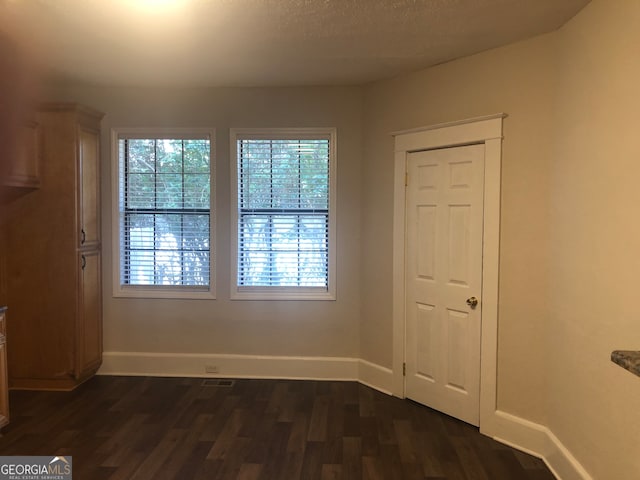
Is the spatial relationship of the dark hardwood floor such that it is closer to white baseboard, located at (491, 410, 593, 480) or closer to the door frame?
white baseboard, located at (491, 410, 593, 480)

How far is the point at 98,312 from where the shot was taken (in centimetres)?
403

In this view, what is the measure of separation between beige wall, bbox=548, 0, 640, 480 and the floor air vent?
8.43ft

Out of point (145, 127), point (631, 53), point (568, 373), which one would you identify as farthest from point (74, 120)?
point (568, 373)

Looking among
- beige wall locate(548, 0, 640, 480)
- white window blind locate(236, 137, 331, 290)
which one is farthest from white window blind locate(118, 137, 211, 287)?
beige wall locate(548, 0, 640, 480)

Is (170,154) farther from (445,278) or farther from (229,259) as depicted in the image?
(445,278)

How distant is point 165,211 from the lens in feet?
13.4

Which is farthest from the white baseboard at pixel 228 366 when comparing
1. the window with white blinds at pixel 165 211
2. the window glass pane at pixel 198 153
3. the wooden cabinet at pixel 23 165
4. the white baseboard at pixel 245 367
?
the window glass pane at pixel 198 153

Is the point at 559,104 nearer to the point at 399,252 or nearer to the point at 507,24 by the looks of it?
the point at 507,24

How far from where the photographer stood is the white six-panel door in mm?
3102

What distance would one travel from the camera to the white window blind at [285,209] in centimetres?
401

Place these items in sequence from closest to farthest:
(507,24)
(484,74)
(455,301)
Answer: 1. (507,24)
2. (484,74)
3. (455,301)

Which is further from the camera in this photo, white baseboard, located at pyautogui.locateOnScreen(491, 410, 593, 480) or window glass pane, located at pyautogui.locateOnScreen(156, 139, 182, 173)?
window glass pane, located at pyautogui.locateOnScreen(156, 139, 182, 173)

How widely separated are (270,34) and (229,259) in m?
2.05

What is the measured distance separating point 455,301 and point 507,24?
6.11 ft
